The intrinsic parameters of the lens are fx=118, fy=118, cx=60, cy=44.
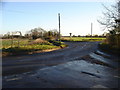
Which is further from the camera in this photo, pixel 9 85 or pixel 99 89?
pixel 9 85

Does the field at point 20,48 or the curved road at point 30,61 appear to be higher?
the field at point 20,48

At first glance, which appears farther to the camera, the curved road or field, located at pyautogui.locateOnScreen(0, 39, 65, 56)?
field, located at pyautogui.locateOnScreen(0, 39, 65, 56)

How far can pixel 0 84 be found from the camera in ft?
18.8

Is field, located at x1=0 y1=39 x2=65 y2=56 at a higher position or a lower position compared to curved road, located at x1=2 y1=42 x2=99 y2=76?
higher

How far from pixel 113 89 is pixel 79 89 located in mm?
1522

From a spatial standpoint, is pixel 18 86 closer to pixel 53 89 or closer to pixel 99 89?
pixel 53 89

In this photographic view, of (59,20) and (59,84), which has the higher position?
(59,20)

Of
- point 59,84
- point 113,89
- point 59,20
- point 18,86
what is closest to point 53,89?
point 59,84

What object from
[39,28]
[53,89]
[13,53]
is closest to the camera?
[53,89]

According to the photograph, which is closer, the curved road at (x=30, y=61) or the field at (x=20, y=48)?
the curved road at (x=30, y=61)

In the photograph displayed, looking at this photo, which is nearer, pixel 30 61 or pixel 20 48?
pixel 30 61

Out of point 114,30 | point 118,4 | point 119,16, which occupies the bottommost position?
point 114,30

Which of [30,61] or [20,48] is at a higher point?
[20,48]

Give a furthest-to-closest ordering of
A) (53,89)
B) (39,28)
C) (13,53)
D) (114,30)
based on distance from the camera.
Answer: (39,28)
(114,30)
(13,53)
(53,89)
